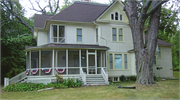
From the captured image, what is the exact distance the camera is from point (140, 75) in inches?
487

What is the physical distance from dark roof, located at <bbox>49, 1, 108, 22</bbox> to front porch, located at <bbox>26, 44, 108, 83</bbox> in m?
3.28

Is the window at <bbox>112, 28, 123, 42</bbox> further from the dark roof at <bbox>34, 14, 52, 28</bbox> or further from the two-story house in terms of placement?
the dark roof at <bbox>34, 14, 52, 28</bbox>

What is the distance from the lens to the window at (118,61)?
18938mm

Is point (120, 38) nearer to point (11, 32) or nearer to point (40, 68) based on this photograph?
point (40, 68)

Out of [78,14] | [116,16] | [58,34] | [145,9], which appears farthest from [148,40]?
[78,14]

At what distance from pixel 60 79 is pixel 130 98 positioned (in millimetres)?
6883

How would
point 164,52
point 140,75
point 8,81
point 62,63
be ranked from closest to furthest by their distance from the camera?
point 140,75
point 8,81
point 62,63
point 164,52

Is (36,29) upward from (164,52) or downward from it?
upward

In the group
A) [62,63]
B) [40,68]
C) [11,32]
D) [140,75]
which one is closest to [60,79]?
[40,68]

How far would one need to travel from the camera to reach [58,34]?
18109 mm

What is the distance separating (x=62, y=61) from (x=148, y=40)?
354 inches

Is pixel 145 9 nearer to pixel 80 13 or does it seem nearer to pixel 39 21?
A: pixel 80 13

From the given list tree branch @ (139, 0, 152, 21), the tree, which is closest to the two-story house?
the tree

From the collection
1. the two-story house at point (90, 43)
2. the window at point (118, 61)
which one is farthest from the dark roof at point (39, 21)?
the window at point (118, 61)
